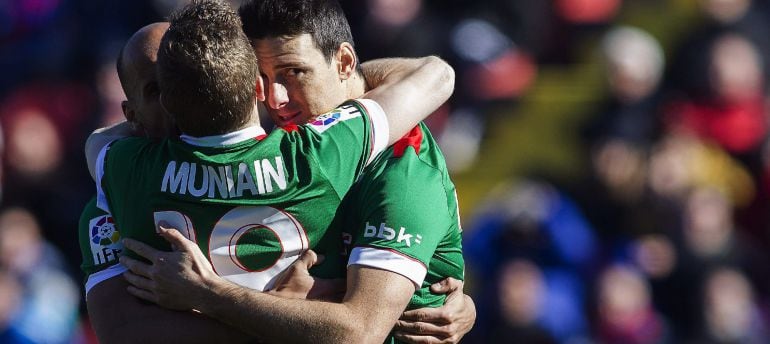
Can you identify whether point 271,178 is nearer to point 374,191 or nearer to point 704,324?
point 374,191

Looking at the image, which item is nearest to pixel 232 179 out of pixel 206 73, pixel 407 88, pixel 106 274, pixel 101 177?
pixel 206 73

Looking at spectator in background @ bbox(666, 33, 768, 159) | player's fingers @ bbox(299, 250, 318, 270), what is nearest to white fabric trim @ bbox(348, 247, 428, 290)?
player's fingers @ bbox(299, 250, 318, 270)

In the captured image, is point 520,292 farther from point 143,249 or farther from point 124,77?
point 143,249

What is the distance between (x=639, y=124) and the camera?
8.93 metres

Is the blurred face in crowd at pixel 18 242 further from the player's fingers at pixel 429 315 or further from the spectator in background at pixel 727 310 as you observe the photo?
the player's fingers at pixel 429 315

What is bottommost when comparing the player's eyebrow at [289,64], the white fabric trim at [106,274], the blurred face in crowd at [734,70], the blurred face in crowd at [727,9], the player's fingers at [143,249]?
the blurred face in crowd at [734,70]

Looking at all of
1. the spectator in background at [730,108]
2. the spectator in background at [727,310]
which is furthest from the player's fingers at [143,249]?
the spectator in background at [730,108]

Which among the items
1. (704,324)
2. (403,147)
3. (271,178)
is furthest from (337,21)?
(704,324)

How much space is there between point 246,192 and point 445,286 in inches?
32.1

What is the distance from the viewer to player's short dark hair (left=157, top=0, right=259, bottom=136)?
3611 mm

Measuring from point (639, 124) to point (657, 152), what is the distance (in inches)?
9.8

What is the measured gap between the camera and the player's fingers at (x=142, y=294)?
3785 mm

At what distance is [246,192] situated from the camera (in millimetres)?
3680

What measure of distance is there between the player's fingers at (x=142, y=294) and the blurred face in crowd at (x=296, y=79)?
743 mm
